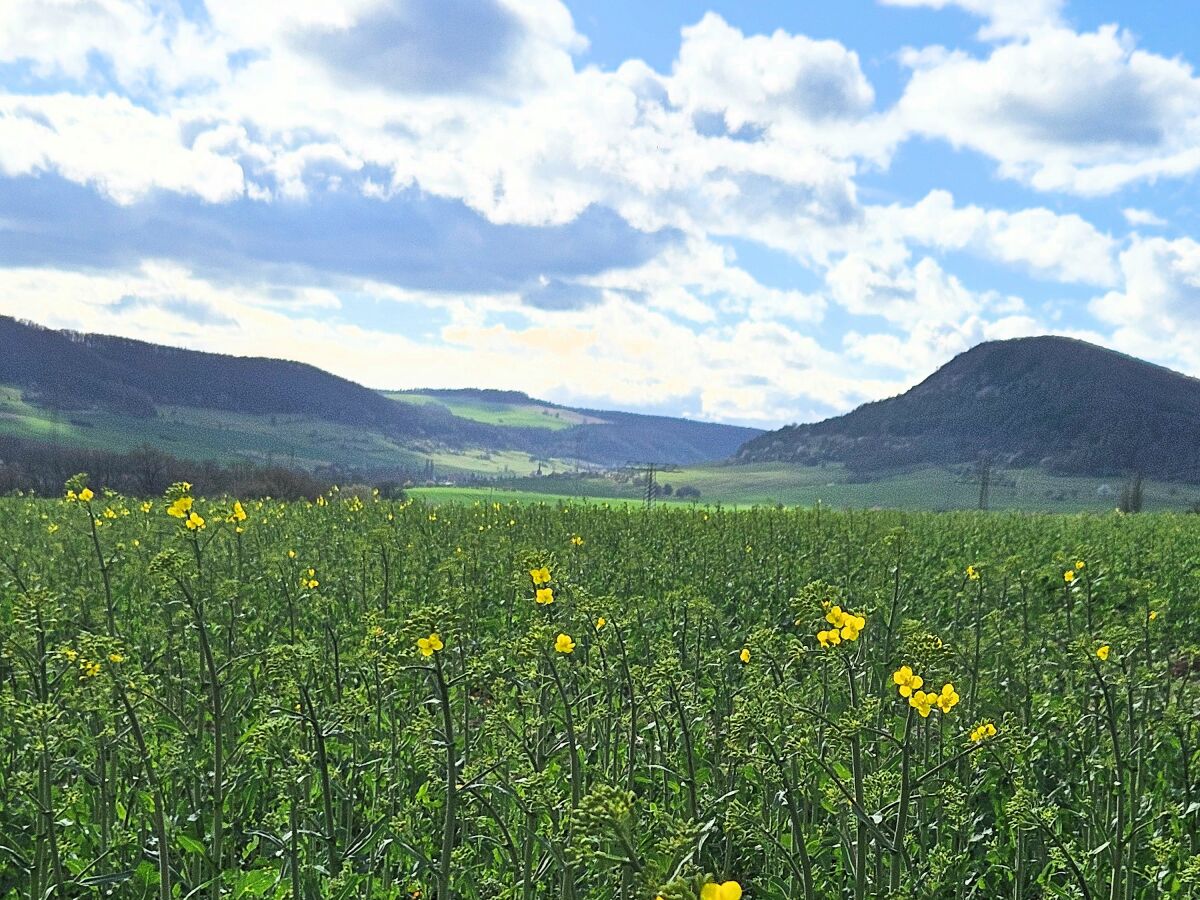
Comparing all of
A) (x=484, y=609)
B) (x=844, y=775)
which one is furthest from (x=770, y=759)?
(x=484, y=609)

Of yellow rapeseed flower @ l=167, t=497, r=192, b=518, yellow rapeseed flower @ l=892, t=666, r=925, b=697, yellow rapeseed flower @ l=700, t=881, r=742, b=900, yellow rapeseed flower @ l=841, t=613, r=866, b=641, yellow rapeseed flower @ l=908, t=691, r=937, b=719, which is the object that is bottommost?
yellow rapeseed flower @ l=908, t=691, r=937, b=719

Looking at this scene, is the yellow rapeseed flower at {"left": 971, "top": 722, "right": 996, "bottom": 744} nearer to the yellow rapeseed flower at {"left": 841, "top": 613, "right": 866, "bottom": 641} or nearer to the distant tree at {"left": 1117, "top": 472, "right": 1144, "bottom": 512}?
the yellow rapeseed flower at {"left": 841, "top": 613, "right": 866, "bottom": 641}

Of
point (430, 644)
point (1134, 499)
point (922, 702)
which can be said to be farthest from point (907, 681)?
point (1134, 499)

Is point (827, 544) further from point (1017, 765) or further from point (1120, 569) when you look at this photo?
point (1017, 765)

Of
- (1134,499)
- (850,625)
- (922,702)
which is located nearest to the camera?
(922,702)

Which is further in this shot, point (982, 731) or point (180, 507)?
point (180, 507)

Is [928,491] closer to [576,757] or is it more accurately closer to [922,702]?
[922,702]

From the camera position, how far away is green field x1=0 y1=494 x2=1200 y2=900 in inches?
111

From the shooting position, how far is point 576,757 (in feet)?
9.46

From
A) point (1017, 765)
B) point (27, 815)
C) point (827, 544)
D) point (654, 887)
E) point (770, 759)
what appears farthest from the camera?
point (827, 544)

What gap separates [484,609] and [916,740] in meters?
6.01

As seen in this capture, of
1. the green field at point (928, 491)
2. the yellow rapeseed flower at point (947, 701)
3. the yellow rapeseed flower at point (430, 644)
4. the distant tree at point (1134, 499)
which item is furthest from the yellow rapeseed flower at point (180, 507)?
the green field at point (928, 491)

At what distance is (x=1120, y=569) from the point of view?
1208 centimetres

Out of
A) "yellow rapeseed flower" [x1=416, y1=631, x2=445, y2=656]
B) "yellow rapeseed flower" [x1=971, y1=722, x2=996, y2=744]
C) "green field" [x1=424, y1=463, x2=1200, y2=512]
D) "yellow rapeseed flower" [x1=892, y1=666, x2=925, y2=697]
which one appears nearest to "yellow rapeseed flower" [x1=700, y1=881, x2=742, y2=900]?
"yellow rapeseed flower" [x1=416, y1=631, x2=445, y2=656]
